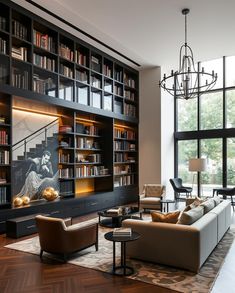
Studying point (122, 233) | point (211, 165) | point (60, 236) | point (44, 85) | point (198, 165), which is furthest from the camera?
point (211, 165)

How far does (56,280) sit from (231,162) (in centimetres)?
764

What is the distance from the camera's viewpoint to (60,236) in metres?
3.85

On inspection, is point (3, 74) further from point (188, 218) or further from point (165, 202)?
point (165, 202)

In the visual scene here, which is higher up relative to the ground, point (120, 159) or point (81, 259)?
point (120, 159)

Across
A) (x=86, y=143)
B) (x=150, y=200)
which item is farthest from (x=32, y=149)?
(x=150, y=200)

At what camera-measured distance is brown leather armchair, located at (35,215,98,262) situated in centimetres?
385

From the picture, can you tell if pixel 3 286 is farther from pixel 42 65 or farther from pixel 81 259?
pixel 42 65

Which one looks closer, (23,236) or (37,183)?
(23,236)

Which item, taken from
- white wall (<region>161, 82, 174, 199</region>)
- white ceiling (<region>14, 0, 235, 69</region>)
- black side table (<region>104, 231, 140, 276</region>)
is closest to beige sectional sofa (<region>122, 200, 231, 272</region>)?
black side table (<region>104, 231, 140, 276</region>)

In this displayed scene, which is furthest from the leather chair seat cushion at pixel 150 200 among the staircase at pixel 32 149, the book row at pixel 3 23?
the book row at pixel 3 23

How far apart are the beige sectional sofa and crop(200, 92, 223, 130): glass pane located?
19.8 feet

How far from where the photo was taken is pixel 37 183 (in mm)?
6523

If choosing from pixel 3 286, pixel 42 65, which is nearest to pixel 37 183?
pixel 42 65

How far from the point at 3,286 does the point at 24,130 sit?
3.87 meters
